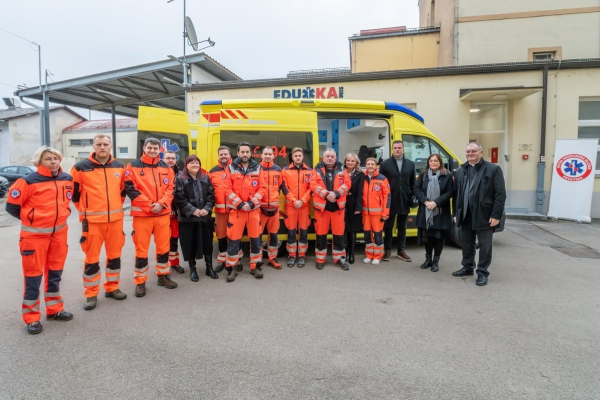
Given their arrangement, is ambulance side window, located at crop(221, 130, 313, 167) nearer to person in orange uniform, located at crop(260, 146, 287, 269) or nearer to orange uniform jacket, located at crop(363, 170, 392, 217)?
person in orange uniform, located at crop(260, 146, 287, 269)

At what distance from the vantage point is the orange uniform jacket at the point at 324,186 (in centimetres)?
471

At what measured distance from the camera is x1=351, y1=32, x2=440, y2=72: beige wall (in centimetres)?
1359

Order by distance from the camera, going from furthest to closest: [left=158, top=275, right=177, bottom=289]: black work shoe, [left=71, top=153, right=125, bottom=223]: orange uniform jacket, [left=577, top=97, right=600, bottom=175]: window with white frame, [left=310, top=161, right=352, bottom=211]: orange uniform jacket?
1. [left=577, top=97, right=600, bottom=175]: window with white frame
2. [left=310, top=161, right=352, bottom=211]: orange uniform jacket
3. [left=158, top=275, right=177, bottom=289]: black work shoe
4. [left=71, top=153, right=125, bottom=223]: orange uniform jacket

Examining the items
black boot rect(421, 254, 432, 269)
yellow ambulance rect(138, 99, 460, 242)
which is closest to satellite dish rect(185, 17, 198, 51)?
yellow ambulance rect(138, 99, 460, 242)

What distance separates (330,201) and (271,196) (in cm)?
85

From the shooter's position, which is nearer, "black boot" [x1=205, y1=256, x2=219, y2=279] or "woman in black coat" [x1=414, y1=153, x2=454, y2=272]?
"black boot" [x1=205, y1=256, x2=219, y2=279]

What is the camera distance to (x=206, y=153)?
5.16 metres

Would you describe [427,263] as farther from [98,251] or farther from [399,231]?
[98,251]

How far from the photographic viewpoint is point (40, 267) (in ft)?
10.1

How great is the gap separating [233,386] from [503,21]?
1390 cm

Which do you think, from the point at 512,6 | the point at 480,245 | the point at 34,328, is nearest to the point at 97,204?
the point at 34,328

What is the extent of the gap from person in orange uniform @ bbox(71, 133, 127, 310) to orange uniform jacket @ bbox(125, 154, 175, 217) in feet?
0.41

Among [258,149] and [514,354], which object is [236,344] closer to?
[514,354]

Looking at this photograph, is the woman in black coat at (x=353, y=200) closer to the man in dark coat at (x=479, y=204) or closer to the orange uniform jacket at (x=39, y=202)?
the man in dark coat at (x=479, y=204)
